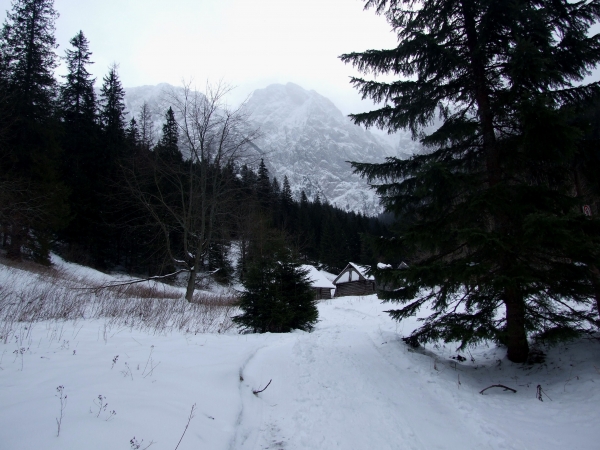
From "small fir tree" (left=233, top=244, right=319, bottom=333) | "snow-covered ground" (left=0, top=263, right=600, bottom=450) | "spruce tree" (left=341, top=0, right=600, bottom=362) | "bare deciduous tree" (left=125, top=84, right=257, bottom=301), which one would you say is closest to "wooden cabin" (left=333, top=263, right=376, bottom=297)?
"bare deciduous tree" (left=125, top=84, right=257, bottom=301)

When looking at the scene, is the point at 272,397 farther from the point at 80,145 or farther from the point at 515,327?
the point at 80,145

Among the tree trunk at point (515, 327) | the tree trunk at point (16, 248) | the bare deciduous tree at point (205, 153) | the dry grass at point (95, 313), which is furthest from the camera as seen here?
the tree trunk at point (16, 248)

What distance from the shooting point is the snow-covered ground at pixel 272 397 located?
8.38 ft

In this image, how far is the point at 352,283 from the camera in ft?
141

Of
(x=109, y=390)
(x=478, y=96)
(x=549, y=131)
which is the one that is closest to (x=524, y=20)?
(x=478, y=96)

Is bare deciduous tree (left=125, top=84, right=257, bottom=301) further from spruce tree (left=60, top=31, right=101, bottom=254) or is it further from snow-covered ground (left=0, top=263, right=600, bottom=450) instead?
spruce tree (left=60, top=31, right=101, bottom=254)

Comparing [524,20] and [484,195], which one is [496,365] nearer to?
[484,195]

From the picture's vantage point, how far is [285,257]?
9664 millimetres

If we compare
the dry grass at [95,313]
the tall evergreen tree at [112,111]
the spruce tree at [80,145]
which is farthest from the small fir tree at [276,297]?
the tall evergreen tree at [112,111]

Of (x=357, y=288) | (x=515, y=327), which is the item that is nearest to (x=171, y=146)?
(x=515, y=327)

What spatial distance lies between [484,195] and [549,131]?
115 cm

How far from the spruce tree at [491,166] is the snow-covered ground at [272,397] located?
788mm

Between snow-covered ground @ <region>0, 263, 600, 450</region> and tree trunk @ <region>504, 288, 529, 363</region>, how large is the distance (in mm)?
215

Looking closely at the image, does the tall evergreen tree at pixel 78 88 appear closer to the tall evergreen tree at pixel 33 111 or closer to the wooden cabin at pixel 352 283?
the tall evergreen tree at pixel 33 111
